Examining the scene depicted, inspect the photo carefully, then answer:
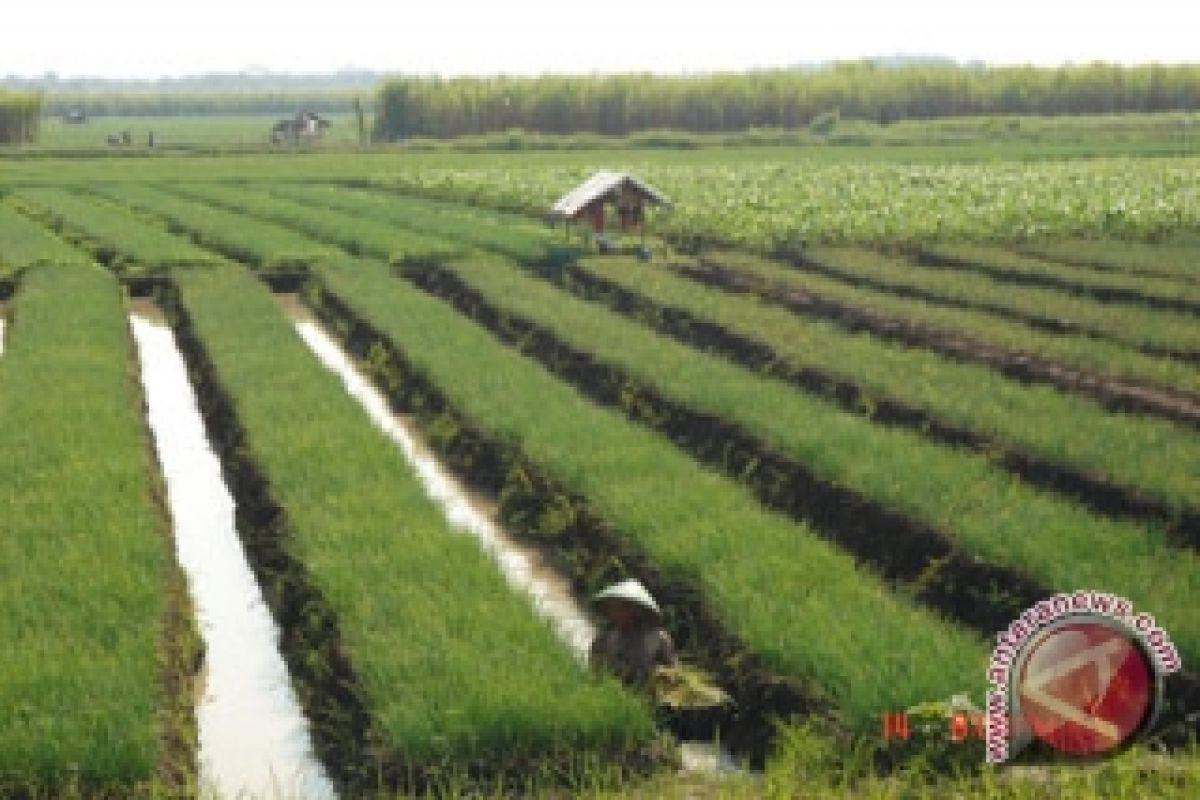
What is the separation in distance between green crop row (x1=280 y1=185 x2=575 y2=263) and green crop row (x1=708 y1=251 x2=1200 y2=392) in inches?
157

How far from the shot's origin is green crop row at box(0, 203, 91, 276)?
21.3m

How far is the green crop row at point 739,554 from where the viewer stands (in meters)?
6.37

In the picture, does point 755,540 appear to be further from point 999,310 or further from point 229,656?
point 999,310

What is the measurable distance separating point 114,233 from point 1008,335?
50.3 feet

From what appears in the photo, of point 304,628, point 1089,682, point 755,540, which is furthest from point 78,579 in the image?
point 1089,682

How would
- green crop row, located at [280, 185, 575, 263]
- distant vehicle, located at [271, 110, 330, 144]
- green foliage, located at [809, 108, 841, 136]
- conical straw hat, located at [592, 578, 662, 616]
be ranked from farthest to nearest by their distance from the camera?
green foliage, located at [809, 108, 841, 136] < distant vehicle, located at [271, 110, 330, 144] < green crop row, located at [280, 185, 575, 263] < conical straw hat, located at [592, 578, 662, 616]

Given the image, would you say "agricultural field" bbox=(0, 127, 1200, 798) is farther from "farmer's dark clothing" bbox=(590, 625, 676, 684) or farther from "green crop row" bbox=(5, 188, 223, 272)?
"green crop row" bbox=(5, 188, 223, 272)

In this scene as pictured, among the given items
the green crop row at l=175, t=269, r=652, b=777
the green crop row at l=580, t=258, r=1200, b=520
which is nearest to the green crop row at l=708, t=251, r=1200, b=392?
the green crop row at l=580, t=258, r=1200, b=520

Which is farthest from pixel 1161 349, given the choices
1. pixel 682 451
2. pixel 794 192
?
pixel 794 192

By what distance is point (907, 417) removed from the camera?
11.6 metres

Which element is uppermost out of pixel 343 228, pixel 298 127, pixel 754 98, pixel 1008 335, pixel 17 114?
pixel 754 98

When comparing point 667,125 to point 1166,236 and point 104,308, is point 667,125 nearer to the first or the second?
point 1166,236

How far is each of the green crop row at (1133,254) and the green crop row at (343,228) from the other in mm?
8793

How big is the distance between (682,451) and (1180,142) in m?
45.1
